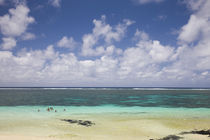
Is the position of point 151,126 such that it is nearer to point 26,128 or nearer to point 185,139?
point 185,139

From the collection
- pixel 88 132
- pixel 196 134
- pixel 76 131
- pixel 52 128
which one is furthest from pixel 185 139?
pixel 52 128

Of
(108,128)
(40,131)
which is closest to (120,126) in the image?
(108,128)

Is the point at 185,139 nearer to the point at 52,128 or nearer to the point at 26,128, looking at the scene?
the point at 52,128

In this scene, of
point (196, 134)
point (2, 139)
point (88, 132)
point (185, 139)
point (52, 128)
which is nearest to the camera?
point (2, 139)

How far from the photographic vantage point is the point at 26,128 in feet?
54.6

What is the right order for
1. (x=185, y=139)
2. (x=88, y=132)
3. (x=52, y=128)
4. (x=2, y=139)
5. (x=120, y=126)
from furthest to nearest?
(x=120, y=126) → (x=52, y=128) → (x=88, y=132) → (x=185, y=139) → (x=2, y=139)

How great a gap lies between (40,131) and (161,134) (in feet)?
38.6

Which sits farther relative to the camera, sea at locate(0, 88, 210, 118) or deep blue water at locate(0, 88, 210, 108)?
deep blue water at locate(0, 88, 210, 108)

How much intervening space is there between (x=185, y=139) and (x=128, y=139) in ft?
Result: 15.2

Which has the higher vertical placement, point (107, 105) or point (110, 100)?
point (107, 105)

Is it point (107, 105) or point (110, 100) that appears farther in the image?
point (110, 100)

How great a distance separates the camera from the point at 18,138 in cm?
1213

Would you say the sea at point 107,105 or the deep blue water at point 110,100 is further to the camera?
the deep blue water at point 110,100

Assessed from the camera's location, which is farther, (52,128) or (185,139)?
(52,128)
